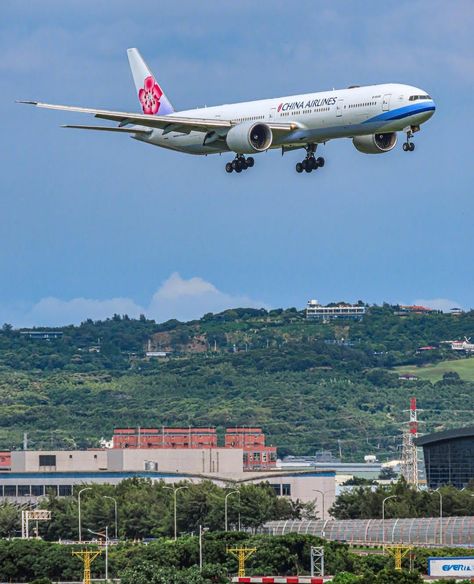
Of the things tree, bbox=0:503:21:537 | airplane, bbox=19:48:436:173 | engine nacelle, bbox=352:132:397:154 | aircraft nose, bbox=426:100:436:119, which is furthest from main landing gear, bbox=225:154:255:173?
tree, bbox=0:503:21:537

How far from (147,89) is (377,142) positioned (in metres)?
30.7

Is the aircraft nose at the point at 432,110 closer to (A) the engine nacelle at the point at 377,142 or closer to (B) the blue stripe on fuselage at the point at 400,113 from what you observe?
(B) the blue stripe on fuselage at the point at 400,113

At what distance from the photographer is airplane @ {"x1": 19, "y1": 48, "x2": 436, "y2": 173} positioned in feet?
384

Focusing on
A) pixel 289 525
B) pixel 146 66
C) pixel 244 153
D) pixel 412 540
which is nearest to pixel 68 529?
pixel 289 525

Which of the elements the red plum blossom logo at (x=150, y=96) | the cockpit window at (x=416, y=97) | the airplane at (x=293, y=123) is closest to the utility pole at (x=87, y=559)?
the airplane at (x=293, y=123)

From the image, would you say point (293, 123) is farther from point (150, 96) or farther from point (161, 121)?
point (150, 96)

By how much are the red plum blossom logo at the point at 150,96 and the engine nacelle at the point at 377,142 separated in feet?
87.4

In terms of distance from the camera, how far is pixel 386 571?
104938mm

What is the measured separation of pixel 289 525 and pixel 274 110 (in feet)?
190

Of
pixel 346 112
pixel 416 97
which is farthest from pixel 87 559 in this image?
pixel 416 97

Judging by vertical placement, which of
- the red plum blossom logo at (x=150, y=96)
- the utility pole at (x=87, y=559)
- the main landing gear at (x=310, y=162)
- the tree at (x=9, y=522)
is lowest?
the utility pole at (x=87, y=559)

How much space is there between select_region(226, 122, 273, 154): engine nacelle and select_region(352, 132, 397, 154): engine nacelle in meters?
5.54

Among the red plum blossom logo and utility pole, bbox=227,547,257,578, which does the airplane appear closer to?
the red plum blossom logo

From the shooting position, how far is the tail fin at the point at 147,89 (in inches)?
5669
